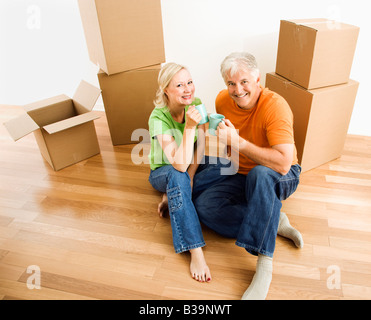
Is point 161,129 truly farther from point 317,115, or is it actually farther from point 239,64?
point 317,115

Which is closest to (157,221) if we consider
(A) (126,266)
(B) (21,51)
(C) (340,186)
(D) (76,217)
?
(A) (126,266)

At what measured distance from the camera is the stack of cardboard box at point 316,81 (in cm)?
159

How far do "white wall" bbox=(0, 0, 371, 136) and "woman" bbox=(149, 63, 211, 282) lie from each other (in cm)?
90

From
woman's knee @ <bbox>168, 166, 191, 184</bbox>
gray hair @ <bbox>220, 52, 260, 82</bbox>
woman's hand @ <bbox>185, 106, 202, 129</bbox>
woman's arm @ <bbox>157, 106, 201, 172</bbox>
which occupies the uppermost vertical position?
gray hair @ <bbox>220, 52, 260, 82</bbox>

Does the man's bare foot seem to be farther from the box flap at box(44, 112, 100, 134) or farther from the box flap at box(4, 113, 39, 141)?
the box flap at box(4, 113, 39, 141)

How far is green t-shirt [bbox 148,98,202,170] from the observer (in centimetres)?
143

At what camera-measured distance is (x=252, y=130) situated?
1.39 meters

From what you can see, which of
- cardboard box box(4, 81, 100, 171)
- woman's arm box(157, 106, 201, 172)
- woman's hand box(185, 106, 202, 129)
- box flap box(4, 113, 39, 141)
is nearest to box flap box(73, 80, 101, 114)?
cardboard box box(4, 81, 100, 171)

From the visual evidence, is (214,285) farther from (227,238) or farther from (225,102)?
(225,102)

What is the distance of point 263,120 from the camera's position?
1.31 m

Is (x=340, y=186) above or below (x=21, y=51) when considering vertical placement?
below

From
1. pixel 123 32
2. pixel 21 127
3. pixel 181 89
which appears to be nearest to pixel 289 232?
pixel 181 89

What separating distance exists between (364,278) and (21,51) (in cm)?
284

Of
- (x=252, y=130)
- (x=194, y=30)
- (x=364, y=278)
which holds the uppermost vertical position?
(x=194, y=30)
